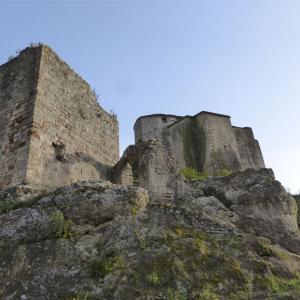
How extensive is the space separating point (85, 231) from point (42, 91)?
552 centimetres

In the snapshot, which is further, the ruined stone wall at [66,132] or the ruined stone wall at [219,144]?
the ruined stone wall at [219,144]

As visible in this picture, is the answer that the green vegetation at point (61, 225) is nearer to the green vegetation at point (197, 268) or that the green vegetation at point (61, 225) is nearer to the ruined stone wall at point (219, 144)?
the green vegetation at point (197, 268)

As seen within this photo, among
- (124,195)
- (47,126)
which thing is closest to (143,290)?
(124,195)

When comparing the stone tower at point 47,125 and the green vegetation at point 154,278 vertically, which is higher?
the stone tower at point 47,125

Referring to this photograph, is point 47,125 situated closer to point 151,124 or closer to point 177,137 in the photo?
point 177,137

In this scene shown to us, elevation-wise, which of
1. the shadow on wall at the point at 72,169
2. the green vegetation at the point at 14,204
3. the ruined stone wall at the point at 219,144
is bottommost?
the green vegetation at the point at 14,204

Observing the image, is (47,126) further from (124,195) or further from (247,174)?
(247,174)

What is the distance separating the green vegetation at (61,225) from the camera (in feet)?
19.0

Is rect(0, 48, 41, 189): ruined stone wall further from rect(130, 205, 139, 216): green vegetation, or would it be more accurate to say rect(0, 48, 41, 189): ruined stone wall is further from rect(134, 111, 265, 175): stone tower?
rect(134, 111, 265, 175): stone tower

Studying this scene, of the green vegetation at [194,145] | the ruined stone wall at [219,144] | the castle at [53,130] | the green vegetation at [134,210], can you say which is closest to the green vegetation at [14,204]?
the green vegetation at [134,210]

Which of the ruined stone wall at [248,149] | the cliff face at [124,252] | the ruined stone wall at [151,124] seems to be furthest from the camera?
the ruined stone wall at [151,124]

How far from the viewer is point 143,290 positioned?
4.63m

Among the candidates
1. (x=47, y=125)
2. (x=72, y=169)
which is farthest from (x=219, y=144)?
(x=47, y=125)

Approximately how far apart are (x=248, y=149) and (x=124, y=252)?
2246 cm
